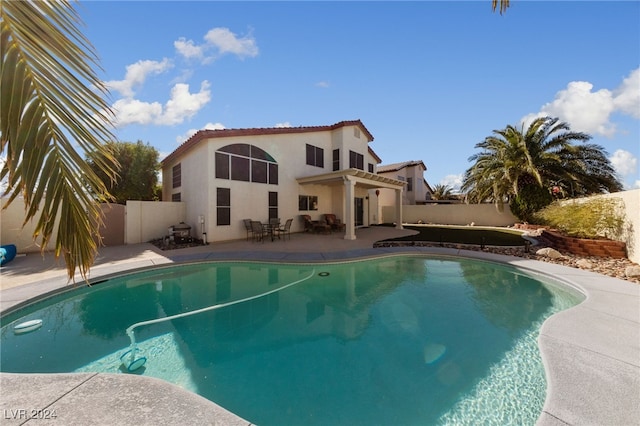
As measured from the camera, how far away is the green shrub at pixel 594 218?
8070mm

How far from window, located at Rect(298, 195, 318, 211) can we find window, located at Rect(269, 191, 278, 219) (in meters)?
1.72

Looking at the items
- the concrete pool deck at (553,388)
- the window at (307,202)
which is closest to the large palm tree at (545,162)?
the window at (307,202)

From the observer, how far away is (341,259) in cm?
824

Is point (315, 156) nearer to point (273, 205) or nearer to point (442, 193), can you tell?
point (273, 205)

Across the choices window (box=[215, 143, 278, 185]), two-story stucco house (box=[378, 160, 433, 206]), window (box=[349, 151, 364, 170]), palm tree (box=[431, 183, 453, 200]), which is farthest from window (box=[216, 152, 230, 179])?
palm tree (box=[431, 183, 453, 200])

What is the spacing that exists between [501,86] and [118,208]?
16.9 m

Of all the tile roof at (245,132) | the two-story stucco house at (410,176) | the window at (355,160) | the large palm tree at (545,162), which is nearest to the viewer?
the tile roof at (245,132)

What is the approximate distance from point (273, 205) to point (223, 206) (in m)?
2.78

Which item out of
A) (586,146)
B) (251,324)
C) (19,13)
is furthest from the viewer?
(586,146)

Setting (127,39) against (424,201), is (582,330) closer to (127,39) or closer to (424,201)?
(127,39)

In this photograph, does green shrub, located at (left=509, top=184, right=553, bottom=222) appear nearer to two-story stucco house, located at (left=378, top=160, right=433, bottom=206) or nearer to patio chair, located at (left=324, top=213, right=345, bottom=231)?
two-story stucco house, located at (left=378, top=160, right=433, bottom=206)

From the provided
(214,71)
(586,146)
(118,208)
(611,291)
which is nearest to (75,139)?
(611,291)

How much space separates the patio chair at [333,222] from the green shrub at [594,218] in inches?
410

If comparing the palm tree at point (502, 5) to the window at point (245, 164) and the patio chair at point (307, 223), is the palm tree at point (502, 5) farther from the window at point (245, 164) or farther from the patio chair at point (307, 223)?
the patio chair at point (307, 223)
